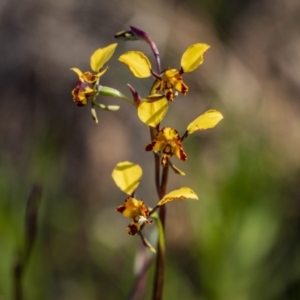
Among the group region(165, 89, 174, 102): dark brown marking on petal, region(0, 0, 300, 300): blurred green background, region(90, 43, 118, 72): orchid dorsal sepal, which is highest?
region(90, 43, 118, 72): orchid dorsal sepal

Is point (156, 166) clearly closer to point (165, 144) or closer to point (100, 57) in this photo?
point (165, 144)

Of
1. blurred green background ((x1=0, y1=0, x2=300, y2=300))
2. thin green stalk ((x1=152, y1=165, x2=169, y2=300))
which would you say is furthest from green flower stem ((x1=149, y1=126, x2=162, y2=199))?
blurred green background ((x1=0, y1=0, x2=300, y2=300))

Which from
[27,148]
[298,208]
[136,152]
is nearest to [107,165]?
[136,152]

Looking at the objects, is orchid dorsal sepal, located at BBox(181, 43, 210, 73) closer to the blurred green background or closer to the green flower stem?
the green flower stem

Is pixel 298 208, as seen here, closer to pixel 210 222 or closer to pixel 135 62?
pixel 210 222

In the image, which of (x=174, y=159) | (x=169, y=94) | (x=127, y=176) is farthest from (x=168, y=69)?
(x=174, y=159)
